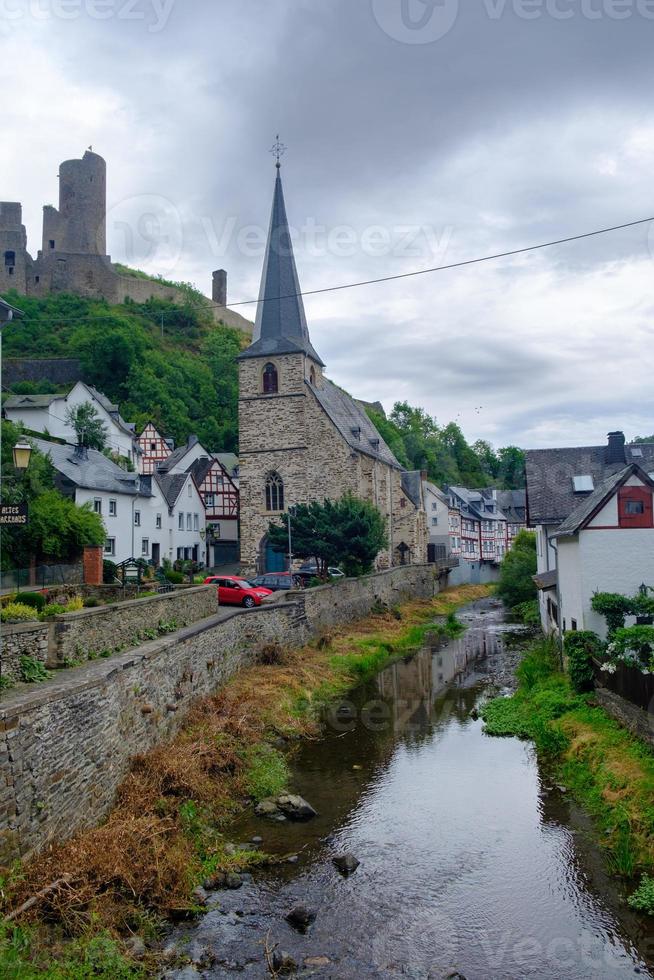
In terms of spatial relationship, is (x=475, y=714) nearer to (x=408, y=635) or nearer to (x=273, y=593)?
(x=273, y=593)

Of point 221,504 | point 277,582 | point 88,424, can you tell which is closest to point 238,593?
point 277,582

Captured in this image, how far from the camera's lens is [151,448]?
62406 millimetres

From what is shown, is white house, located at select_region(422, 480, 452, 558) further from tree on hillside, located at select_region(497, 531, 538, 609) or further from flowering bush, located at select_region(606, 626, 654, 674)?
flowering bush, located at select_region(606, 626, 654, 674)

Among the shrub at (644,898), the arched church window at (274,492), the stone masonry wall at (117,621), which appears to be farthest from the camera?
the arched church window at (274,492)

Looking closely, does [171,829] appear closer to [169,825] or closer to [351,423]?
[169,825]

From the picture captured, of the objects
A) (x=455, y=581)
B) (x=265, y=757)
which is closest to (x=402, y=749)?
(x=265, y=757)

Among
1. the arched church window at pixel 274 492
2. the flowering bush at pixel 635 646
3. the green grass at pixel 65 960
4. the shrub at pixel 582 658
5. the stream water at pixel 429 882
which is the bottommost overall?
the stream water at pixel 429 882

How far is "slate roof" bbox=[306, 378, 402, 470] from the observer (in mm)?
45156

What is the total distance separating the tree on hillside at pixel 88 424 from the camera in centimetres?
4806

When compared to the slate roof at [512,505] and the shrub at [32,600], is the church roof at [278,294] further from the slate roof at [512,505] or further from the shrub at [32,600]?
the slate roof at [512,505]

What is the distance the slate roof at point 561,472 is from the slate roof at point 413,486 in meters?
23.8

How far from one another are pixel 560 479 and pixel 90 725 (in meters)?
20.6

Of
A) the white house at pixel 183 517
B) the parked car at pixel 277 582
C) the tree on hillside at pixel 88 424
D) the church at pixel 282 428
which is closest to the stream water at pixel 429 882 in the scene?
the parked car at pixel 277 582

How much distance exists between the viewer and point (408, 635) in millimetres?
34250
